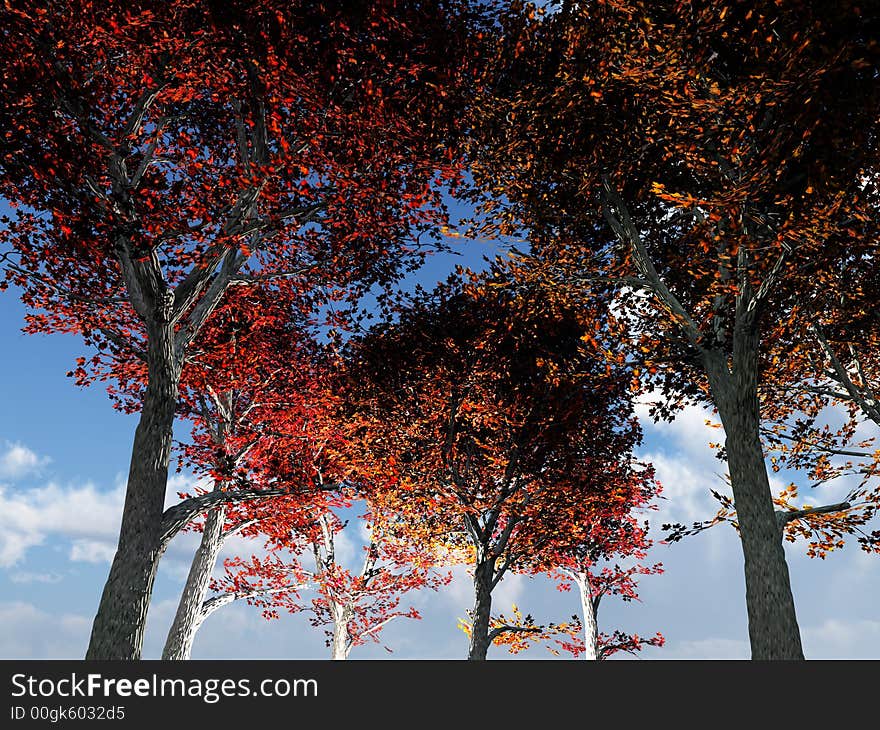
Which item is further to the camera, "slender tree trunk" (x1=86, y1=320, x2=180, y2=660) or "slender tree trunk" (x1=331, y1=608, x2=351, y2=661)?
"slender tree trunk" (x1=331, y1=608, x2=351, y2=661)

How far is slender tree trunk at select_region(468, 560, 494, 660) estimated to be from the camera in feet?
54.6

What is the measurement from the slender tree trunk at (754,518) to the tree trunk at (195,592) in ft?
45.6

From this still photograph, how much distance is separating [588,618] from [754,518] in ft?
49.8

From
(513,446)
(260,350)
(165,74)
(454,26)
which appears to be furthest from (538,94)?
(260,350)

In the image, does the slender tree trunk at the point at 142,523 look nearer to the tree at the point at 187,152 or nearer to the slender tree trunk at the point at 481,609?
the tree at the point at 187,152

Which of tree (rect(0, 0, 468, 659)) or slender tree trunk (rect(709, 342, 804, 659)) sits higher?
tree (rect(0, 0, 468, 659))

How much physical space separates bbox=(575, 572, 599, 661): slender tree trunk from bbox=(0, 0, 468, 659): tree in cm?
1538

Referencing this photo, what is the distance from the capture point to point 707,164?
40.4ft

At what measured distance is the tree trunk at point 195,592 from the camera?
1834cm

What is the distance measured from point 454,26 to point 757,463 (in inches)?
421

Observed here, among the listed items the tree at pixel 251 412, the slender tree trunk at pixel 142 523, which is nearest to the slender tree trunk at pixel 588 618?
the tree at pixel 251 412

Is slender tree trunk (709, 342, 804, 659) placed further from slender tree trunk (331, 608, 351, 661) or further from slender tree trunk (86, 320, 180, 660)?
slender tree trunk (331, 608, 351, 661)

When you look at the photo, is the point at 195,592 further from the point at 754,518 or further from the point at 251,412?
the point at 754,518

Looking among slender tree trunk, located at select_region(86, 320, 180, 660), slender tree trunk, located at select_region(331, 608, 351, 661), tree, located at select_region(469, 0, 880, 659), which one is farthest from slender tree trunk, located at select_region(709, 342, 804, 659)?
slender tree trunk, located at select_region(331, 608, 351, 661)
